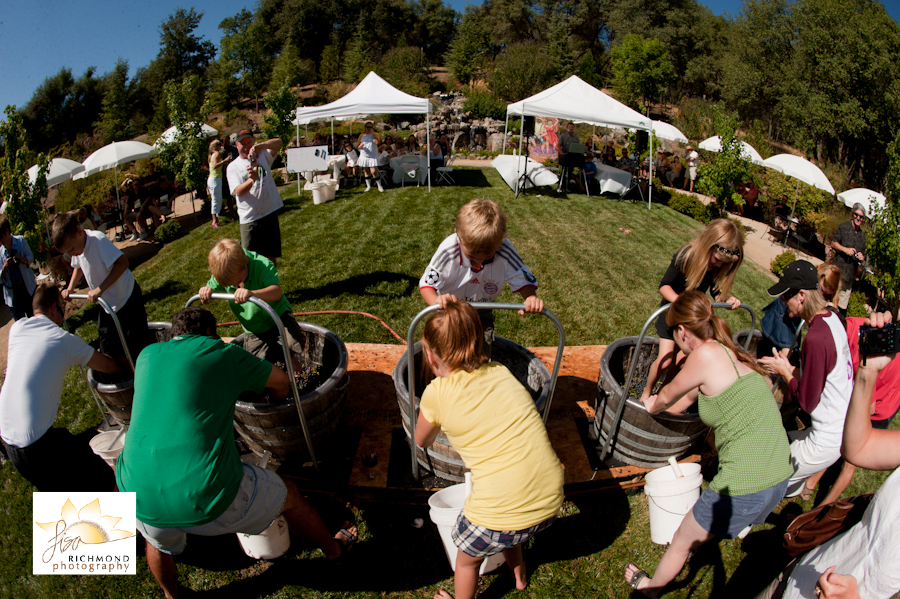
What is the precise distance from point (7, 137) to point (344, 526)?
8116 millimetres

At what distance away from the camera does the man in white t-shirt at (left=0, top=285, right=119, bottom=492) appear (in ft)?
9.29

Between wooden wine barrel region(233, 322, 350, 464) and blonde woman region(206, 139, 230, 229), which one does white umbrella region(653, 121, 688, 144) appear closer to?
blonde woman region(206, 139, 230, 229)

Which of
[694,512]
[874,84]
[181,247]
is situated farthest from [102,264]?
[874,84]

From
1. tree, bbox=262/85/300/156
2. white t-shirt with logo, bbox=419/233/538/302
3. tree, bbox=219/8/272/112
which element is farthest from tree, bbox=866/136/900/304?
tree, bbox=219/8/272/112

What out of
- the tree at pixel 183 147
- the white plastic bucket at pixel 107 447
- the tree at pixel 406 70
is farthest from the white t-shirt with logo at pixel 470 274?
the tree at pixel 406 70

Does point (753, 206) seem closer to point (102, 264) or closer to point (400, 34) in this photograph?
point (102, 264)

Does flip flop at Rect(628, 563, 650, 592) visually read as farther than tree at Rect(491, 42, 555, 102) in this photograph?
No

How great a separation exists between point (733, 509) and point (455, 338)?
5.94 ft

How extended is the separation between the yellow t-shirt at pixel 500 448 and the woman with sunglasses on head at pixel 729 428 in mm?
966

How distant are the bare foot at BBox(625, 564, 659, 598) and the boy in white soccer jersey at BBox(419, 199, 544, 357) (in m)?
1.73

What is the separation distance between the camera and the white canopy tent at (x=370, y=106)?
11.9 meters

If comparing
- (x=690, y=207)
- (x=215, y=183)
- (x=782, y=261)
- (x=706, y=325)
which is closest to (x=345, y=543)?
(x=706, y=325)

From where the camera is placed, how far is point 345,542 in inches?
125

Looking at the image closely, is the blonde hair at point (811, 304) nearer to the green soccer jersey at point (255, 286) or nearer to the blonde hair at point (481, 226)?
the blonde hair at point (481, 226)
